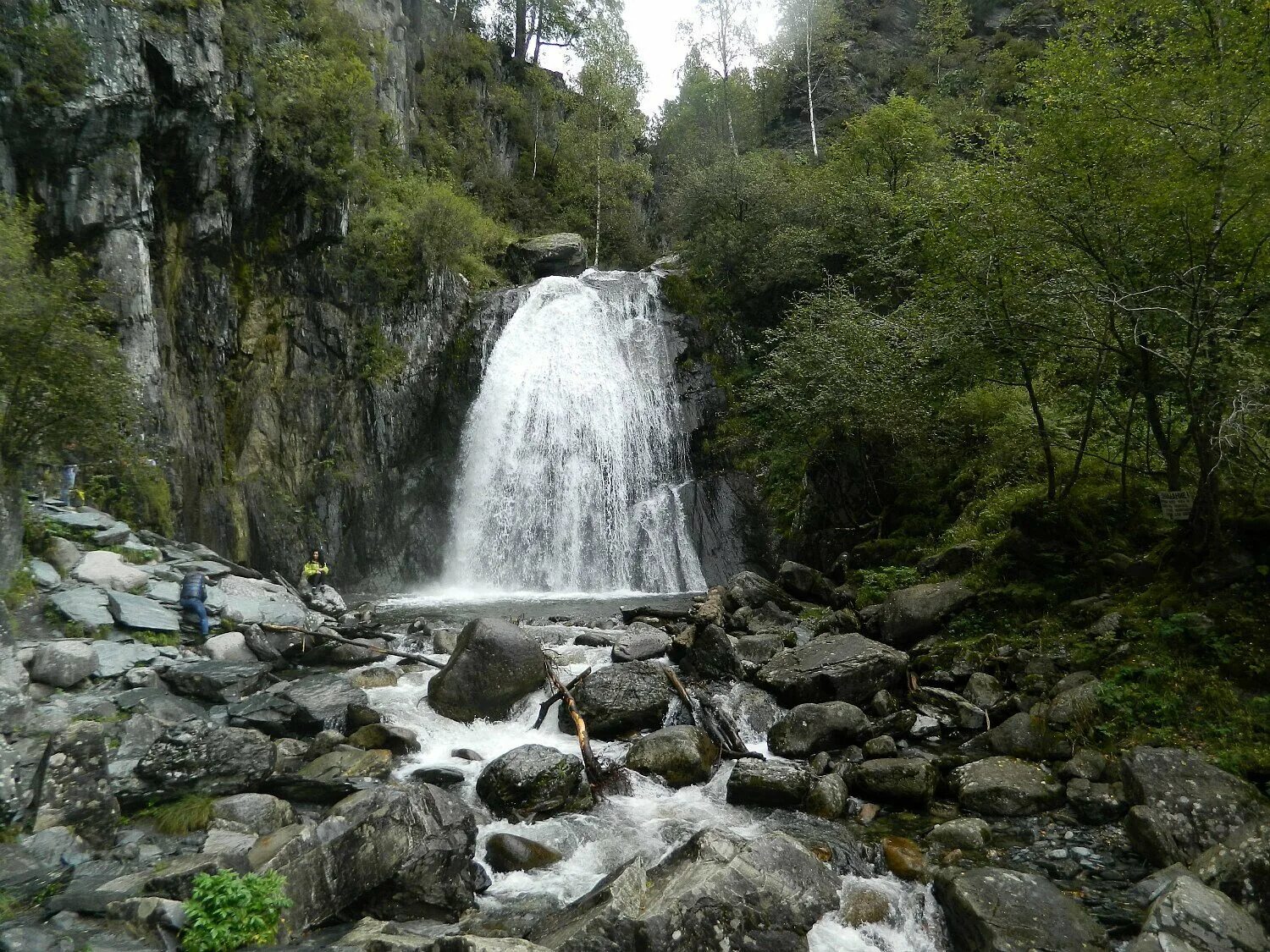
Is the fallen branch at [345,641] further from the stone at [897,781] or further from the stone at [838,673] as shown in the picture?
the stone at [897,781]

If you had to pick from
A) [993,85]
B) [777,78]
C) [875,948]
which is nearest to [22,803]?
[875,948]

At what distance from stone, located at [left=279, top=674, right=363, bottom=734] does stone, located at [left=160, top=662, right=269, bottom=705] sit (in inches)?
17.1

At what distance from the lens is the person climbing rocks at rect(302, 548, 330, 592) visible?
49.5ft

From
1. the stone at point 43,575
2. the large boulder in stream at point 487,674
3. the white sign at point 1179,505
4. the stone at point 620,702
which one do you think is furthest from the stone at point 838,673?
the stone at point 43,575

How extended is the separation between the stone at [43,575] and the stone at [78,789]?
528 centimetres

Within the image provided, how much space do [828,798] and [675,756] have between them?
1580 mm

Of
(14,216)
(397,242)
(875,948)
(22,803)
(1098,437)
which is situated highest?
(397,242)

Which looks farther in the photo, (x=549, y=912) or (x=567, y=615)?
(x=567, y=615)

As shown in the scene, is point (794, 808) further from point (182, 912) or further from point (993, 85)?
point (993, 85)

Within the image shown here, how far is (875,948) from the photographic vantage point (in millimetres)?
4637

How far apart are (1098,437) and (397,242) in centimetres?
1935

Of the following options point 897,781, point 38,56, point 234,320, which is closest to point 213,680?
point 897,781

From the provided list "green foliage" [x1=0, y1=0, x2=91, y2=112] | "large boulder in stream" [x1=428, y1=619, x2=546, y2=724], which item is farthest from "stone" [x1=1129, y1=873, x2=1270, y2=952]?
"green foliage" [x1=0, y1=0, x2=91, y2=112]

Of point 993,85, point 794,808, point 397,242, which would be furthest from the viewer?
point 993,85
